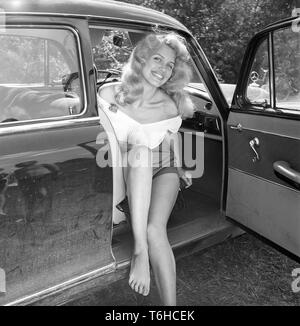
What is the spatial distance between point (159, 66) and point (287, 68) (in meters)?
0.77

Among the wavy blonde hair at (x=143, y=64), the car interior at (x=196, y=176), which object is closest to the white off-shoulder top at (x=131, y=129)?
the wavy blonde hair at (x=143, y=64)

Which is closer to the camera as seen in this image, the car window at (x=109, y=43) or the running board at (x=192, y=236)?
the running board at (x=192, y=236)

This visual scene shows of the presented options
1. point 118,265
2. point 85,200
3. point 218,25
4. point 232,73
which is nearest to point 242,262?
point 118,265

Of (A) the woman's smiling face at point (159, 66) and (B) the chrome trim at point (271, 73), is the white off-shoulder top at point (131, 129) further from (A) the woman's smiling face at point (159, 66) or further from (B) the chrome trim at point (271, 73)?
(B) the chrome trim at point (271, 73)

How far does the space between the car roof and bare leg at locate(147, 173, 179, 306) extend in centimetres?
102

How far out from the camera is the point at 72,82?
83.0 inches

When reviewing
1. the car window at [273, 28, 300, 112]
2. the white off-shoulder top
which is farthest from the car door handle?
the white off-shoulder top

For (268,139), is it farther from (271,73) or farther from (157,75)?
(157,75)

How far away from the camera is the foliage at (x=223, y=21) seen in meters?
10.1

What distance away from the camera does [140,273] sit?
2.18 metres

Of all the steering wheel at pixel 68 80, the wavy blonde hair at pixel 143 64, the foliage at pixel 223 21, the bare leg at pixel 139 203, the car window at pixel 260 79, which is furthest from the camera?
the foliage at pixel 223 21

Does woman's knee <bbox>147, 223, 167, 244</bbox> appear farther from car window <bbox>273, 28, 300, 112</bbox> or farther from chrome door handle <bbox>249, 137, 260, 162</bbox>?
car window <bbox>273, 28, 300, 112</bbox>
